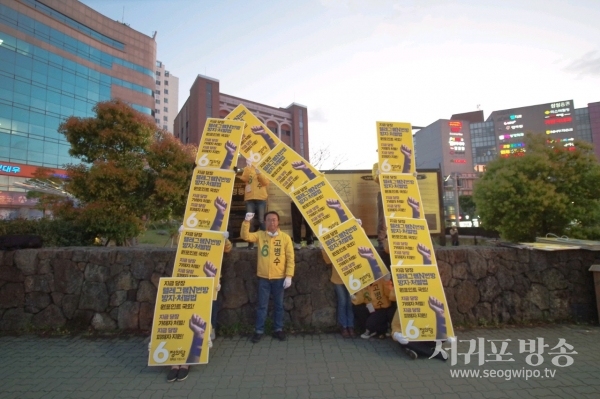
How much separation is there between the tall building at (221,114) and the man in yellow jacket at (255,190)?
4073cm

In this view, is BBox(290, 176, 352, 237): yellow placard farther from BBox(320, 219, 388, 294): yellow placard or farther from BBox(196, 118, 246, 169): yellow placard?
BBox(196, 118, 246, 169): yellow placard

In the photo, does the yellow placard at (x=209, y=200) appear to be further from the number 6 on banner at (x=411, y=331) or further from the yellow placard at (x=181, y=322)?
the number 6 on banner at (x=411, y=331)

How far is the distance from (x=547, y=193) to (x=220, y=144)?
1428 centimetres

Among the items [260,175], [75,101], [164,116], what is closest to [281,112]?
[75,101]

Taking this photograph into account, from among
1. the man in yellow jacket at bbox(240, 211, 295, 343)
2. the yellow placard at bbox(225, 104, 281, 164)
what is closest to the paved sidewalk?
the man in yellow jacket at bbox(240, 211, 295, 343)

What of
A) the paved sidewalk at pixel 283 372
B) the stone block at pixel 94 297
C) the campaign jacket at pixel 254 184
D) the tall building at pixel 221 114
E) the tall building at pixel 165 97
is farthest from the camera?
the tall building at pixel 165 97

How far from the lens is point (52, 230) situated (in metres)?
6.90

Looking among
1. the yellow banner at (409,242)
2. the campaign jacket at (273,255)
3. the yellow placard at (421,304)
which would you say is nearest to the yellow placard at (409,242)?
the yellow banner at (409,242)

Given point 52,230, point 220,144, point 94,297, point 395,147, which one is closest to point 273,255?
point 220,144

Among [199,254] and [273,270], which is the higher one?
[199,254]

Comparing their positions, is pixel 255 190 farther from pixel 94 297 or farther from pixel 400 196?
pixel 94 297

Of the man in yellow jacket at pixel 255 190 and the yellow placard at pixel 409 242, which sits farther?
the man in yellow jacket at pixel 255 190

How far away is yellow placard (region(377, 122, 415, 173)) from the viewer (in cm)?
558

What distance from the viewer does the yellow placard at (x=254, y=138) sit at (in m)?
5.88
